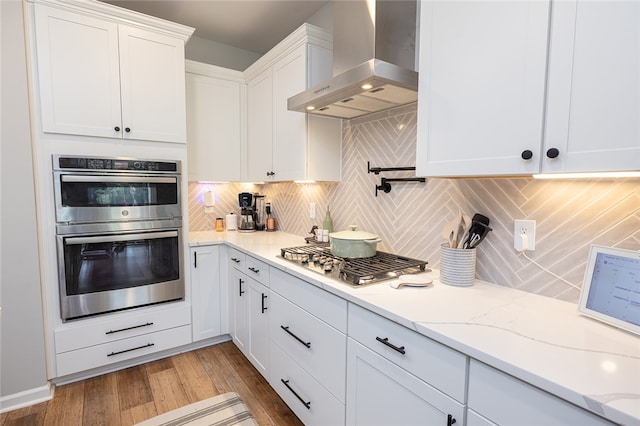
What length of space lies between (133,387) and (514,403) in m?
2.33

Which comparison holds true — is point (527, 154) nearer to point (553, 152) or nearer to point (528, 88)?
point (553, 152)

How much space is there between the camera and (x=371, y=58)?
5.42 ft

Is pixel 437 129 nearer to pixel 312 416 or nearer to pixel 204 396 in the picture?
pixel 312 416

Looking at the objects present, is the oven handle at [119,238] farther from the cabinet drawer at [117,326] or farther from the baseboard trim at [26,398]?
the baseboard trim at [26,398]

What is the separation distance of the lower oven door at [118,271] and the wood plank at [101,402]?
49 cm

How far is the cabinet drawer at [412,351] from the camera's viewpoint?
952 millimetres

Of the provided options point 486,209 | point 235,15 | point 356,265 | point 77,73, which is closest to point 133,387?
point 356,265

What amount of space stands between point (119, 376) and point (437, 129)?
2651mm

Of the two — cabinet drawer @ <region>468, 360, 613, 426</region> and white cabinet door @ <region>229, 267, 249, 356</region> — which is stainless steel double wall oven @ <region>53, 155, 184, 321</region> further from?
Result: cabinet drawer @ <region>468, 360, 613, 426</region>

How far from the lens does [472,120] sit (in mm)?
1194

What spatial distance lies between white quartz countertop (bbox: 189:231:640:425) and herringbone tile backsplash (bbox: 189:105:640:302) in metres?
0.13

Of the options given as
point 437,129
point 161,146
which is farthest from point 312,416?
point 161,146

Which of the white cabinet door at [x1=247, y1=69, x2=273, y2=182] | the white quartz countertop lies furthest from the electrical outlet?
the white cabinet door at [x1=247, y1=69, x2=273, y2=182]

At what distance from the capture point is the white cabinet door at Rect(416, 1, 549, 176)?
103 centimetres
